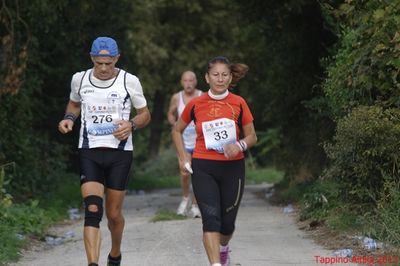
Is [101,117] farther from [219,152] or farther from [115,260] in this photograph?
[115,260]

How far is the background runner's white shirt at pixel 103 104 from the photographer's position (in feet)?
→ 28.5

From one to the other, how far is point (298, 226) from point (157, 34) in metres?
25.2

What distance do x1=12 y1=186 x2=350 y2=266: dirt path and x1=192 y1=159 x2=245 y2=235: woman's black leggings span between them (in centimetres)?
100

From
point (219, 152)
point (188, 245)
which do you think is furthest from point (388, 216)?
point (188, 245)

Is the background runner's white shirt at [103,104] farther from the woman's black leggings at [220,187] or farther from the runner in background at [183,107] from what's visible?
the runner in background at [183,107]

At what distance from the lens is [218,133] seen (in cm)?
880

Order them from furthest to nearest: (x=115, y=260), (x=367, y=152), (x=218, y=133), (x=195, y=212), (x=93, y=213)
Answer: (x=195, y=212) → (x=367, y=152) → (x=115, y=260) → (x=218, y=133) → (x=93, y=213)

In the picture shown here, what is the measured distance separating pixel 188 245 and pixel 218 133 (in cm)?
257

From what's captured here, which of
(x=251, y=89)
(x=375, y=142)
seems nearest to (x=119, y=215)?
(x=375, y=142)

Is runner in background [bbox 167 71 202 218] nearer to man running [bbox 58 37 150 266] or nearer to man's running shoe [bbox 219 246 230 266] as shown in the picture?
man's running shoe [bbox 219 246 230 266]

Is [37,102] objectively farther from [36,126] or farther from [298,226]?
[298,226]

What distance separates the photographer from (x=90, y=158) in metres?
8.71

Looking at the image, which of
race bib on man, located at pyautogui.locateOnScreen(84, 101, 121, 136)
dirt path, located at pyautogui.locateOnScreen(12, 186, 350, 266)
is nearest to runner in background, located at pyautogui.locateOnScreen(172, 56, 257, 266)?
race bib on man, located at pyautogui.locateOnScreen(84, 101, 121, 136)

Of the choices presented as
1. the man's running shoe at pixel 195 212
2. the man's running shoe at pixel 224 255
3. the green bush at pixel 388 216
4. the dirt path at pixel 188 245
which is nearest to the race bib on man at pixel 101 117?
the man's running shoe at pixel 224 255
